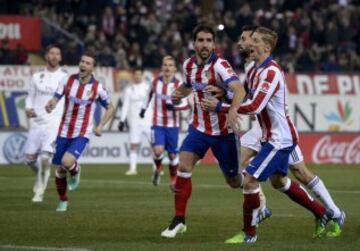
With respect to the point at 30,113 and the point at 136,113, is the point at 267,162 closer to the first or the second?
the point at 30,113

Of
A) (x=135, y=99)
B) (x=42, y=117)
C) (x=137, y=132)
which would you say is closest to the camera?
(x=42, y=117)

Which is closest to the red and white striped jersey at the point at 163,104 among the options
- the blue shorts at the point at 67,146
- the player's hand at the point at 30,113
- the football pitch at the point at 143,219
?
the football pitch at the point at 143,219

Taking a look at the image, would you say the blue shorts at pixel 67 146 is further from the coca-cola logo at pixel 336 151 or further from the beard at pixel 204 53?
the coca-cola logo at pixel 336 151

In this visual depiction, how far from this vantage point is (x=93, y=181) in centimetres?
2458

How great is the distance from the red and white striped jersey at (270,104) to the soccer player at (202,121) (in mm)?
473

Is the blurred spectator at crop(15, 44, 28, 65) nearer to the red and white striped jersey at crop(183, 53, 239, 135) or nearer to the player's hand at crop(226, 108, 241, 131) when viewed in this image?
the red and white striped jersey at crop(183, 53, 239, 135)

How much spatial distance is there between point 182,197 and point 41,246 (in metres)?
2.15

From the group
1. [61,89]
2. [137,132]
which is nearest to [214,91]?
[61,89]

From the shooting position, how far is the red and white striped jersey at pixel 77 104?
17328 mm

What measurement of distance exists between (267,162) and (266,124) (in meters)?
0.44

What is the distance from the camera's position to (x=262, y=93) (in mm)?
12383

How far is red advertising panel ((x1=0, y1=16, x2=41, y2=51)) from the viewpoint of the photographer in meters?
34.0

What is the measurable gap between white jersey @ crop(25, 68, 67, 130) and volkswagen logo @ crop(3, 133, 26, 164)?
34.1ft

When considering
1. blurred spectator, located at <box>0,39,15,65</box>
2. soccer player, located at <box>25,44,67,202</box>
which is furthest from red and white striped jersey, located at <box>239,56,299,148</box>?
blurred spectator, located at <box>0,39,15,65</box>
